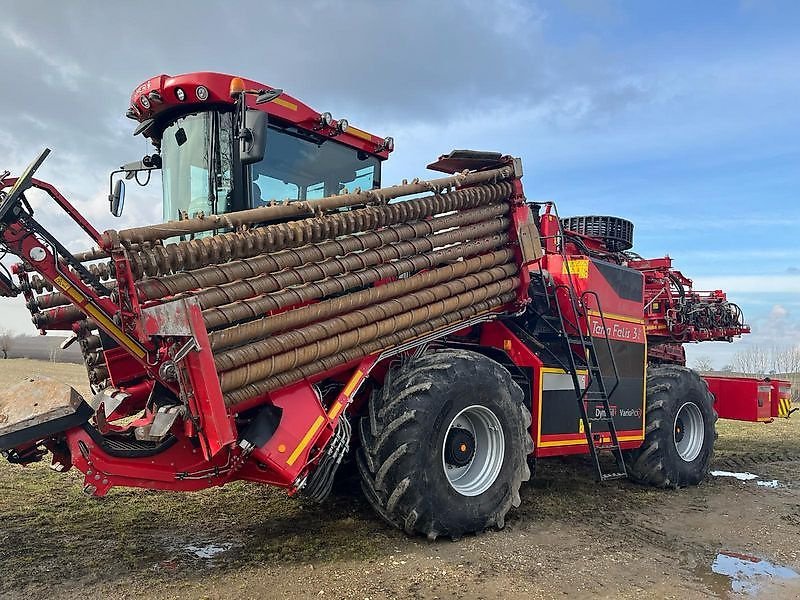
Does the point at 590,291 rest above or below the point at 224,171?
below

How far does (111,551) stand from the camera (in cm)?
434

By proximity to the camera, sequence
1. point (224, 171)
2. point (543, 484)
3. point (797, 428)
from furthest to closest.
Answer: point (797, 428), point (543, 484), point (224, 171)

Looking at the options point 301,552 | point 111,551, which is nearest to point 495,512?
point 301,552

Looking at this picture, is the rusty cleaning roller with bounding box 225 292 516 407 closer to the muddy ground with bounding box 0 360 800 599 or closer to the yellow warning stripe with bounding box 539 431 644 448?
the muddy ground with bounding box 0 360 800 599

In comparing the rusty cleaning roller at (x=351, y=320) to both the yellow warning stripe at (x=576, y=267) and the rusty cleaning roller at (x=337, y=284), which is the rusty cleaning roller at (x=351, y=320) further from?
the yellow warning stripe at (x=576, y=267)

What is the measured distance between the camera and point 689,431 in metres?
7.72

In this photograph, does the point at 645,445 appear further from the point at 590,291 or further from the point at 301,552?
the point at 301,552

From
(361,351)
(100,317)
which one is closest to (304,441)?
(361,351)

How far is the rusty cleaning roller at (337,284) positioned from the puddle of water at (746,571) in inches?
108

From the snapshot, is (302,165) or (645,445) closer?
(302,165)

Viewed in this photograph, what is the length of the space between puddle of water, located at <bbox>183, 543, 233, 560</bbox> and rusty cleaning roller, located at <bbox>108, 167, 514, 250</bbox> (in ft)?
6.64

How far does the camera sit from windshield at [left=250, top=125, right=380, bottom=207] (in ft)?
16.3

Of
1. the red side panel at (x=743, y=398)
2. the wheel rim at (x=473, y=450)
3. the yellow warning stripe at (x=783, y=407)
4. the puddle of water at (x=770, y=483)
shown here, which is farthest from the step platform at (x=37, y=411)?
the yellow warning stripe at (x=783, y=407)

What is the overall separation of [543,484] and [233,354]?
4032mm
